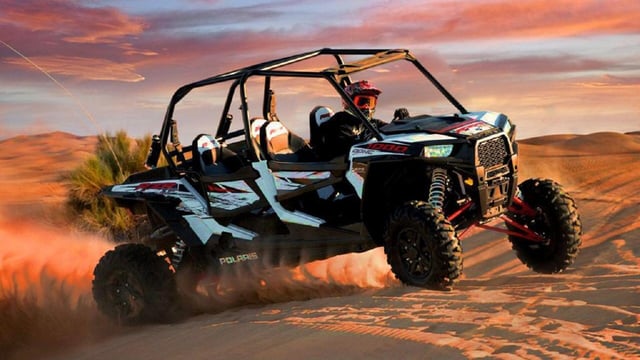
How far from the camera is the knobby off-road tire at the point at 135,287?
8836 millimetres

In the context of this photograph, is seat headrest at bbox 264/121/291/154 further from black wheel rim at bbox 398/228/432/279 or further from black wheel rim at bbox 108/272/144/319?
black wheel rim at bbox 108/272/144/319

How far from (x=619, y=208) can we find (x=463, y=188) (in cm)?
972

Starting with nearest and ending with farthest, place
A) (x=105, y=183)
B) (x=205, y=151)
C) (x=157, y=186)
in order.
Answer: (x=205, y=151) → (x=157, y=186) → (x=105, y=183)

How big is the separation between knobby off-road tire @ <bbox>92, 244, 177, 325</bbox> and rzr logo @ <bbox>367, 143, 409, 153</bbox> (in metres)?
2.93

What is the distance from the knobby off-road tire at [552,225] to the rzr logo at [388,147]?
6.02 ft

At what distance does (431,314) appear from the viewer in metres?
6.50

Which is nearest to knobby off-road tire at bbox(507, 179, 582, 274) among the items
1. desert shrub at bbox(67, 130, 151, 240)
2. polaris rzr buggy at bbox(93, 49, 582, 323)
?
polaris rzr buggy at bbox(93, 49, 582, 323)

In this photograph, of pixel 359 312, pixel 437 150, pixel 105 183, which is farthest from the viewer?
pixel 105 183

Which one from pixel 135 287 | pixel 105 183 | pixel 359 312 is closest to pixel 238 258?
pixel 135 287

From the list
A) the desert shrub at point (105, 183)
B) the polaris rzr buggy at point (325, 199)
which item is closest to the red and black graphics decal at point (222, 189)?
the polaris rzr buggy at point (325, 199)

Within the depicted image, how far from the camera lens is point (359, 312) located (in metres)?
6.91

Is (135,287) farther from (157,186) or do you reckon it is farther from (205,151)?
(205,151)

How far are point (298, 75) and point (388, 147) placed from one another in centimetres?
124

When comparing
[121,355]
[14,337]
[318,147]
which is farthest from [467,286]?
[14,337]
